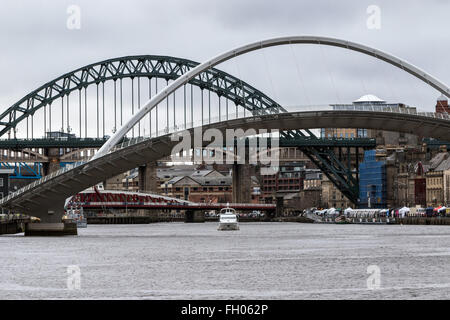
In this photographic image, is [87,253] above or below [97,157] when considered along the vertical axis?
below

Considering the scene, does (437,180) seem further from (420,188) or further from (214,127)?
(214,127)

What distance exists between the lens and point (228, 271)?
5194 centimetres

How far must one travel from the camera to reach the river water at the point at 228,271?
41.9 m

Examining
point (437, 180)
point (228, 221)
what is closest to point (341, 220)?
point (437, 180)

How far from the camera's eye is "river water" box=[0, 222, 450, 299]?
→ 4188 cm

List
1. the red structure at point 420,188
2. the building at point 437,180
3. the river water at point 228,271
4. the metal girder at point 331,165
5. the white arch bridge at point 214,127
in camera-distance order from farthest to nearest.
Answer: the red structure at point 420,188 < the building at point 437,180 < the metal girder at point 331,165 < the white arch bridge at point 214,127 < the river water at point 228,271

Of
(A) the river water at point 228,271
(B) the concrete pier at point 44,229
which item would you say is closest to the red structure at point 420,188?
(B) the concrete pier at point 44,229

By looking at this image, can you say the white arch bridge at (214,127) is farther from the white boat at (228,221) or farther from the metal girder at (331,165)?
the metal girder at (331,165)

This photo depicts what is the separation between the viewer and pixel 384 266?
54156 mm

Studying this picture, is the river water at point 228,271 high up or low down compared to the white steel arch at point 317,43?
down
